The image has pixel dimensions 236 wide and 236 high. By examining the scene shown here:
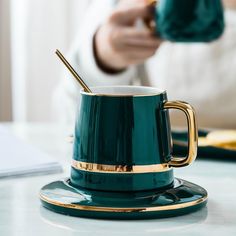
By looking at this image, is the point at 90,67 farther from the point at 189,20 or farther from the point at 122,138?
the point at 122,138

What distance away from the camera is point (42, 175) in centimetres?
73

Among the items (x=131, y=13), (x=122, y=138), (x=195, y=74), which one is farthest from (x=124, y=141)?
(x=195, y=74)

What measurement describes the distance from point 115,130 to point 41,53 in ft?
4.30

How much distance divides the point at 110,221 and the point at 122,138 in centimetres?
7

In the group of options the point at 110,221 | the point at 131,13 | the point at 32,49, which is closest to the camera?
the point at 110,221

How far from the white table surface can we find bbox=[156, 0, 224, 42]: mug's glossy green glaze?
0.64 ft

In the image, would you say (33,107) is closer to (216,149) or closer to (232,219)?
(216,149)

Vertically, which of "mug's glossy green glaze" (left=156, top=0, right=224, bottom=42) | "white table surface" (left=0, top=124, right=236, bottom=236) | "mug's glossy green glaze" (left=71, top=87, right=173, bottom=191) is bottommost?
"white table surface" (left=0, top=124, right=236, bottom=236)

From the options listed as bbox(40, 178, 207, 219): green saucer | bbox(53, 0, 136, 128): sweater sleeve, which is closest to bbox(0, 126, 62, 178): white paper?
bbox(40, 178, 207, 219): green saucer

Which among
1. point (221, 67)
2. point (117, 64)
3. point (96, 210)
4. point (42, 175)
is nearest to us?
point (96, 210)

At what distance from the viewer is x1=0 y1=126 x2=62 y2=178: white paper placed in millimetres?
724

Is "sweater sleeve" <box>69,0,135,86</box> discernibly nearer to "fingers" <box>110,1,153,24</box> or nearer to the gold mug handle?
"fingers" <box>110,1,153,24</box>

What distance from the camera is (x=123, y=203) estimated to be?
0.56 metres

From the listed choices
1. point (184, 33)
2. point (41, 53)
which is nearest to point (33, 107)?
point (41, 53)
